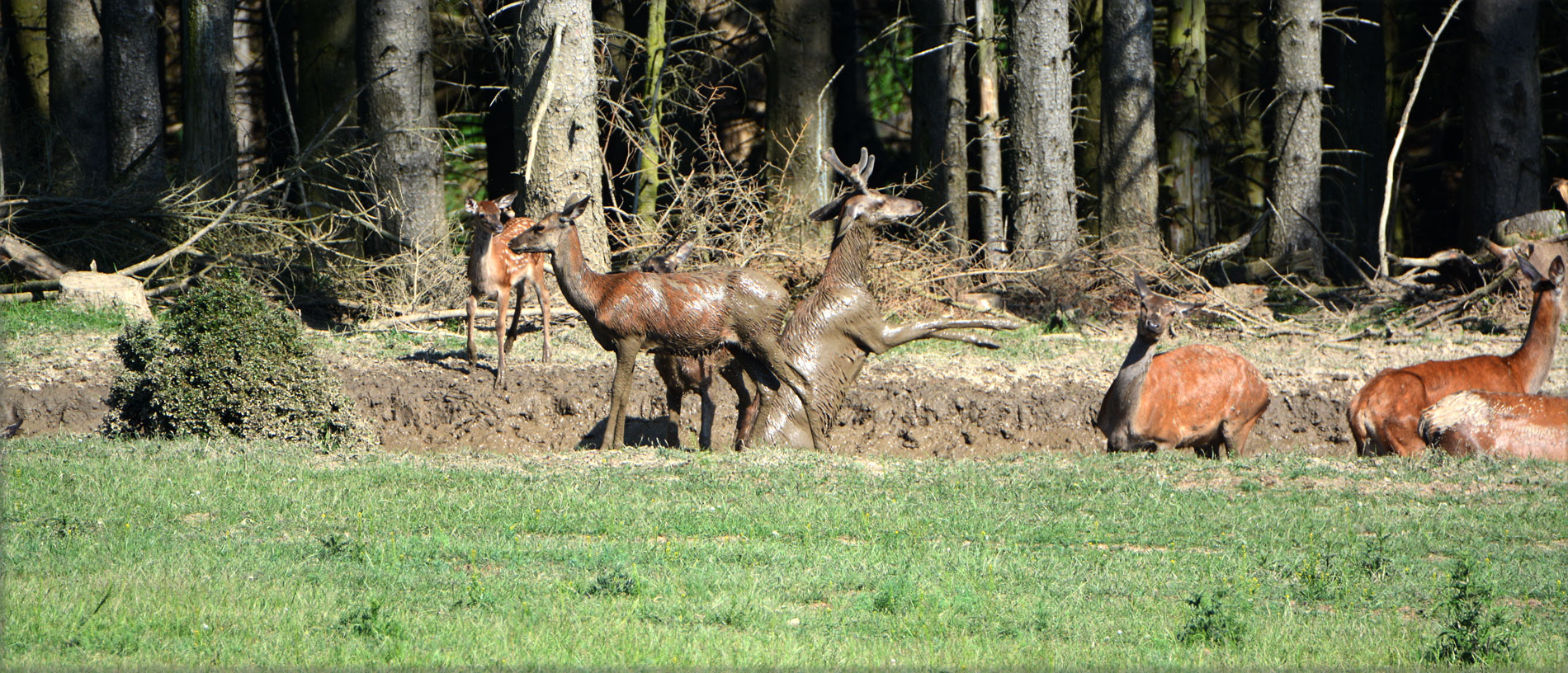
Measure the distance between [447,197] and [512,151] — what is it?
117 cm

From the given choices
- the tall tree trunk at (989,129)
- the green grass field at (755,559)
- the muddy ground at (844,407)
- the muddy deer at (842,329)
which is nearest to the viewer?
the green grass field at (755,559)

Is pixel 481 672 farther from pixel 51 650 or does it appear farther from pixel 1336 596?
pixel 1336 596

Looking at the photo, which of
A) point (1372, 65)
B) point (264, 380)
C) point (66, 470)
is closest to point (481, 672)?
point (66, 470)

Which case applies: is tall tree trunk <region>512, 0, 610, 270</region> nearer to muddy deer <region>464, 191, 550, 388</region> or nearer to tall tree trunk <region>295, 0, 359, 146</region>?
muddy deer <region>464, 191, 550, 388</region>

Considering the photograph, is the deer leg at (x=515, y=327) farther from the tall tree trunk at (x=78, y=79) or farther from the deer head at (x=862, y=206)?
the tall tree trunk at (x=78, y=79)

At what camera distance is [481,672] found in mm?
4820

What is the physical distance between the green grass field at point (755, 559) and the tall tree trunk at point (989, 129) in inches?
295

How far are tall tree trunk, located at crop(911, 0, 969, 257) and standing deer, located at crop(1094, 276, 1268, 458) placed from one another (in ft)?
18.3

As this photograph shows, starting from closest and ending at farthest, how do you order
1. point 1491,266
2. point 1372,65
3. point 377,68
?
point 1491,266 → point 377,68 → point 1372,65

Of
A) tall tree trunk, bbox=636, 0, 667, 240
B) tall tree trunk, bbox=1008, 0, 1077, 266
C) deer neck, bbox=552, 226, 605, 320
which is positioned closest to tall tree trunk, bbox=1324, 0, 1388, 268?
tall tree trunk, bbox=1008, 0, 1077, 266

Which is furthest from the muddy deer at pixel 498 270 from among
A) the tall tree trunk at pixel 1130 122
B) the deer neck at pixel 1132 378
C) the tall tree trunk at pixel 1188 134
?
the tall tree trunk at pixel 1188 134

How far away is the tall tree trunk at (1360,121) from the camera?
62.6 feet

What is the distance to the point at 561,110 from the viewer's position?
15242 mm

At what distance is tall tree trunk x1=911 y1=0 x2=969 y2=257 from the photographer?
16500mm
